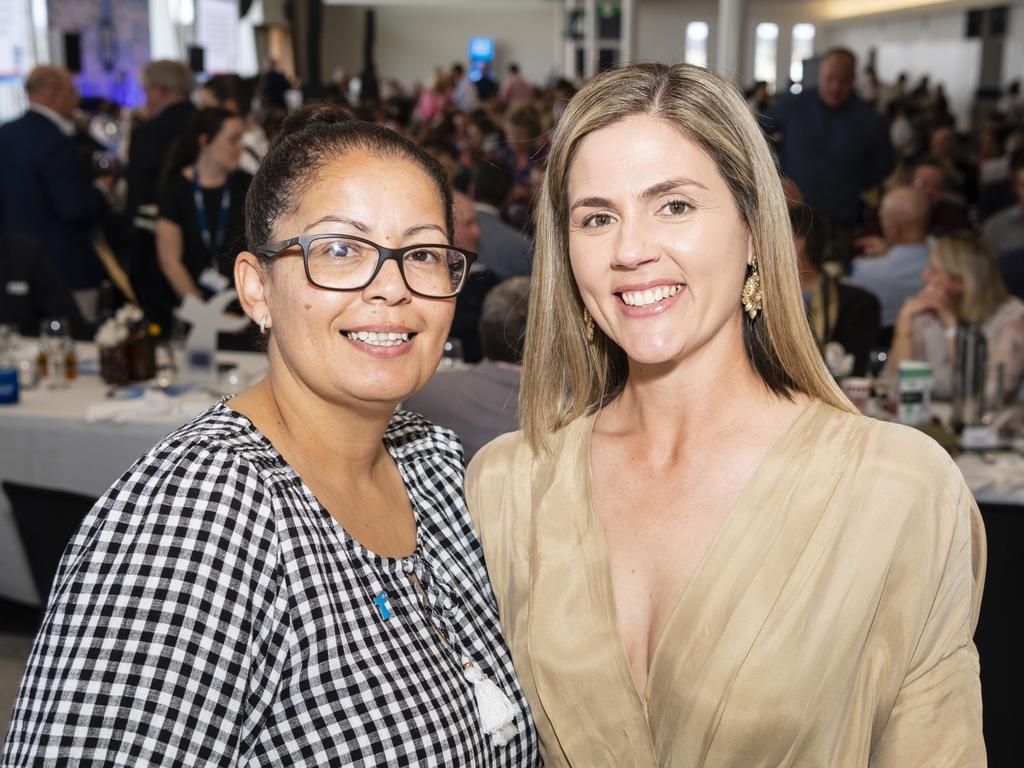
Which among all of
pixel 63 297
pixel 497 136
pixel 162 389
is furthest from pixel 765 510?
pixel 497 136

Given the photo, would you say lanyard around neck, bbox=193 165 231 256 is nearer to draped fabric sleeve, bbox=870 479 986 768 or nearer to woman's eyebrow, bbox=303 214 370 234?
woman's eyebrow, bbox=303 214 370 234

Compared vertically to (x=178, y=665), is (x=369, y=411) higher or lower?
higher

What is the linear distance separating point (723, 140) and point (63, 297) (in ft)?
13.8

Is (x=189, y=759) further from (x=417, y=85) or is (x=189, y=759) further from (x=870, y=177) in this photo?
(x=417, y=85)

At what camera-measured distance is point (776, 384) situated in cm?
172

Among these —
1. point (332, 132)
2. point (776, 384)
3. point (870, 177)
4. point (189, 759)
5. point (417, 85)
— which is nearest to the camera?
point (189, 759)

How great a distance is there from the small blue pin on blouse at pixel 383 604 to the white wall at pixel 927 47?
20.1 m

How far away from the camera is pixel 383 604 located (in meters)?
1.43

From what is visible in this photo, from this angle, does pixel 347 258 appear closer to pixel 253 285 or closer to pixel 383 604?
pixel 253 285

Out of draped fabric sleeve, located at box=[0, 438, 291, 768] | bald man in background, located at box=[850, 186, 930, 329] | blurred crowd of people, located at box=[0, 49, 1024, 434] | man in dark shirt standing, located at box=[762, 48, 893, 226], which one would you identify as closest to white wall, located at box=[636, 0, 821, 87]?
blurred crowd of people, located at box=[0, 49, 1024, 434]

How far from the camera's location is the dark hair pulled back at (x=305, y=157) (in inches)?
57.3

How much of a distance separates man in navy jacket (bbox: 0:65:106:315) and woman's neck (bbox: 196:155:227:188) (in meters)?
1.12

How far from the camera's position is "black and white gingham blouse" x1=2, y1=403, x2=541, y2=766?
1.17m

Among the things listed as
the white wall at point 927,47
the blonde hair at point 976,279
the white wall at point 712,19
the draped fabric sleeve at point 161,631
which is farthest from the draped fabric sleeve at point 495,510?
the white wall at point 712,19
